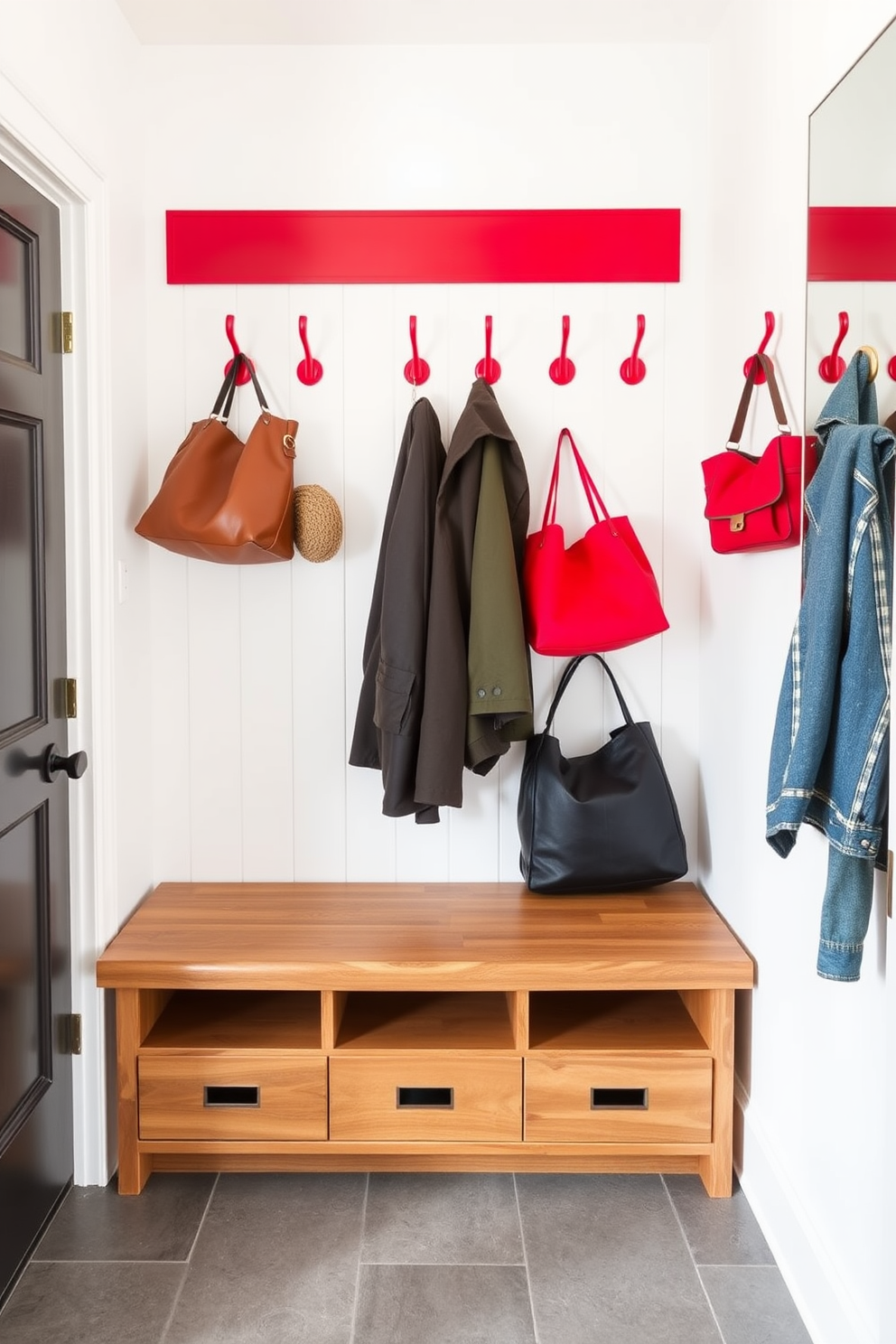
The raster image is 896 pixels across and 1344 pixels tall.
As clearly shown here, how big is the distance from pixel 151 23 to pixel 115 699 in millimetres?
1487

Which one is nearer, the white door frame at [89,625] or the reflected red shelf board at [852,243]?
the reflected red shelf board at [852,243]

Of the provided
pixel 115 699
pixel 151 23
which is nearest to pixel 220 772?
pixel 115 699

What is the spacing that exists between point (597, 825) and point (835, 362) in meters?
1.10

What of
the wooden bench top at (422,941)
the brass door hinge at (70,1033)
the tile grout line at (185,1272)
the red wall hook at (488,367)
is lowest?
the tile grout line at (185,1272)

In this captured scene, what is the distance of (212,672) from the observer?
2.47m

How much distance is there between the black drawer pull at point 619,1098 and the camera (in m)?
2.09

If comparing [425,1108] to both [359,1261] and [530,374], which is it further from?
[530,374]

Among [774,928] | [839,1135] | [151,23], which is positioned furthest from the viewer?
[151,23]

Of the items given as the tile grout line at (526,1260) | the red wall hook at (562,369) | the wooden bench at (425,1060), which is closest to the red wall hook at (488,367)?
the red wall hook at (562,369)

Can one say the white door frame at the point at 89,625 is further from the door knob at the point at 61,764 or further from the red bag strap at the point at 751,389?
the red bag strap at the point at 751,389

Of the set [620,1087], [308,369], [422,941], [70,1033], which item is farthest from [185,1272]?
[308,369]

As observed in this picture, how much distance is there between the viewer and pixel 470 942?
2121mm

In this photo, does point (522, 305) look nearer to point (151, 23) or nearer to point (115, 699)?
point (151, 23)

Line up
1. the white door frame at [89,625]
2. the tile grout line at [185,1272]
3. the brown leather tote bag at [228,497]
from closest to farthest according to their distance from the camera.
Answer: the tile grout line at [185,1272], the white door frame at [89,625], the brown leather tote bag at [228,497]
